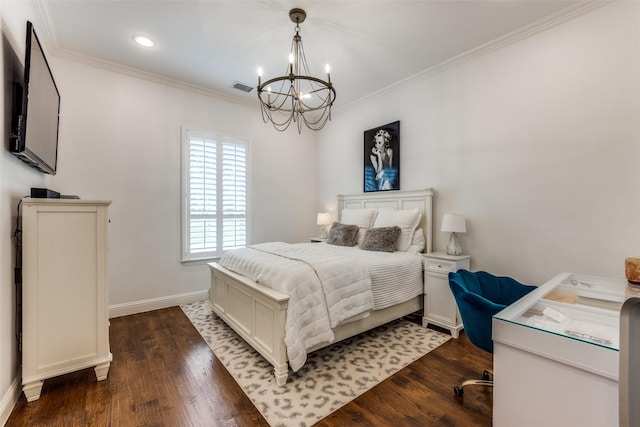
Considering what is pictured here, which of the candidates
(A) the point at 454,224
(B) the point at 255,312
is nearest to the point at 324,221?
(A) the point at 454,224

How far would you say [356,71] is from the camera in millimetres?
3535

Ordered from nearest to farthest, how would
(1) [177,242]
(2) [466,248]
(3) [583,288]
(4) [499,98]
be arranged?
(3) [583,288] → (4) [499,98] → (2) [466,248] → (1) [177,242]

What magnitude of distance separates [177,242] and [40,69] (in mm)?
2291

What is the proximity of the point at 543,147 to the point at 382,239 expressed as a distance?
1816 millimetres

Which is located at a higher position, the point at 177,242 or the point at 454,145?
the point at 454,145

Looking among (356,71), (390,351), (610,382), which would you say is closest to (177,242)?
(390,351)

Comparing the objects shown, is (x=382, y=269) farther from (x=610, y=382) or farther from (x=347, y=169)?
(x=347, y=169)

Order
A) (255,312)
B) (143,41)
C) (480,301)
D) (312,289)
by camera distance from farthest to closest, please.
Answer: (143,41), (255,312), (312,289), (480,301)

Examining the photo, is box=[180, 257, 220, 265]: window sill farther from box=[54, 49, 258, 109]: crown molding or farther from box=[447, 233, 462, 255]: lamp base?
box=[447, 233, 462, 255]: lamp base

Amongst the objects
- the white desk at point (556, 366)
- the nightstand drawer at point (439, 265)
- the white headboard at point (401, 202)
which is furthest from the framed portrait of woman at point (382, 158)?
the white desk at point (556, 366)

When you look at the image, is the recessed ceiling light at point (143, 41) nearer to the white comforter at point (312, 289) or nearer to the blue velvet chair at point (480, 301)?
the white comforter at point (312, 289)

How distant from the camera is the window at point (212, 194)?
12.6ft

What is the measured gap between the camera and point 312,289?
2.19m

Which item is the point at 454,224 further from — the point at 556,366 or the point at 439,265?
the point at 556,366
